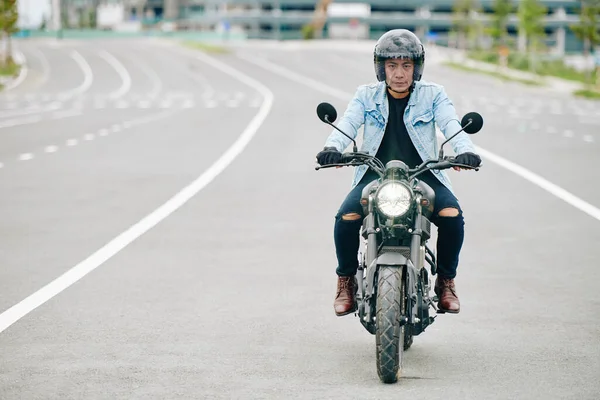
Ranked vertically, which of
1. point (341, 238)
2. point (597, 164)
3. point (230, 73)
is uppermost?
point (341, 238)

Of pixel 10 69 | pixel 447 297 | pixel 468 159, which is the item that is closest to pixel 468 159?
pixel 468 159

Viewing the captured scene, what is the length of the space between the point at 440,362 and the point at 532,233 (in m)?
6.15

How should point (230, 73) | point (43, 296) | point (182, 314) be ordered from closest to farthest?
1. point (182, 314)
2. point (43, 296)
3. point (230, 73)

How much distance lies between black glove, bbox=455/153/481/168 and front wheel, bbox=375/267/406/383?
74cm

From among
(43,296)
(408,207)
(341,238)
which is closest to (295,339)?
(341,238)

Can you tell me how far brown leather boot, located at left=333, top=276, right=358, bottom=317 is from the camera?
735cm

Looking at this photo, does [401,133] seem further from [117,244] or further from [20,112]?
[20,112]

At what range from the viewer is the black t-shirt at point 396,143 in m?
7.35

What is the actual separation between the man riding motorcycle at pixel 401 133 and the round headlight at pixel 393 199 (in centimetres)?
57

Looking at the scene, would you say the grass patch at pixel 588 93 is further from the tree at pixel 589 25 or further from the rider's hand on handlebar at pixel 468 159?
the rider's hand on handlebar at pixel 468 159

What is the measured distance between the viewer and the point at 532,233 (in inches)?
513

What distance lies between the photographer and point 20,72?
8475 cm

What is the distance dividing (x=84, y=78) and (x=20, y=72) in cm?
518

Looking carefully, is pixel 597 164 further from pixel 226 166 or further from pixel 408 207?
pixel 408 207
